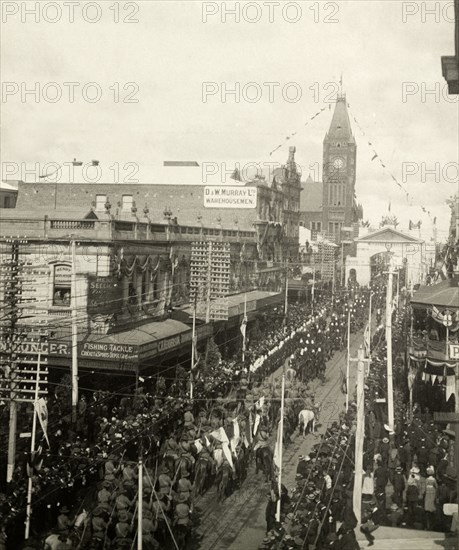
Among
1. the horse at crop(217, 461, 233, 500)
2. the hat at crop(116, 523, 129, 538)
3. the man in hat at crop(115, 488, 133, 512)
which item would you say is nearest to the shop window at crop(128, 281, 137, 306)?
the horse at crop(217, 461, 233, 500)

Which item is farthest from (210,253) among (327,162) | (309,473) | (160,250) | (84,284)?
(327,162)

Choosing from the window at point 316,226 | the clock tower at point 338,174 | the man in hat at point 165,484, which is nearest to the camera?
the man in hat at point 165,484

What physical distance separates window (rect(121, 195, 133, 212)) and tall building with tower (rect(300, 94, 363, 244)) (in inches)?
3202

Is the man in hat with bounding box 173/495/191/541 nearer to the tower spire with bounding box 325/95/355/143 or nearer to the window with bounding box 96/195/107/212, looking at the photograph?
the window with bounding box 96/195/107/212

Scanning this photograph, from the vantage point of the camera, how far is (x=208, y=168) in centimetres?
5644

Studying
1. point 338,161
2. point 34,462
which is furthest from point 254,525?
point 338,161

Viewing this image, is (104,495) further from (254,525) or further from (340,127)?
(340,127)

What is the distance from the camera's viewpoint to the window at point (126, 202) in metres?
49.8

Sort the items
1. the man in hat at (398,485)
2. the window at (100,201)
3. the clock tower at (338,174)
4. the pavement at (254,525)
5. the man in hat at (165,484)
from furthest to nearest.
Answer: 1. the clock tower at (338,174)
2. the window at (100,201)
3. the man in hat at (398,485)
4. the man in hat at (165,484)
5. the pavement at (254,525)

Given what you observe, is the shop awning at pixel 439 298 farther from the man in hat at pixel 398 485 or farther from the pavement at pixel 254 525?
the man in hat at pixel 398 485

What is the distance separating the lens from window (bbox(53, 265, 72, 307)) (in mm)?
29188

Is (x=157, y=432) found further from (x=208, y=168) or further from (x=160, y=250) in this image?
(x=208, y=168)

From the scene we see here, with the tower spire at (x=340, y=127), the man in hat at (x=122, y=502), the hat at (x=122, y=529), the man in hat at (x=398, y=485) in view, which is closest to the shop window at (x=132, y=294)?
the man in hat at (x=398, y=485)

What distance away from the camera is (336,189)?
133m
